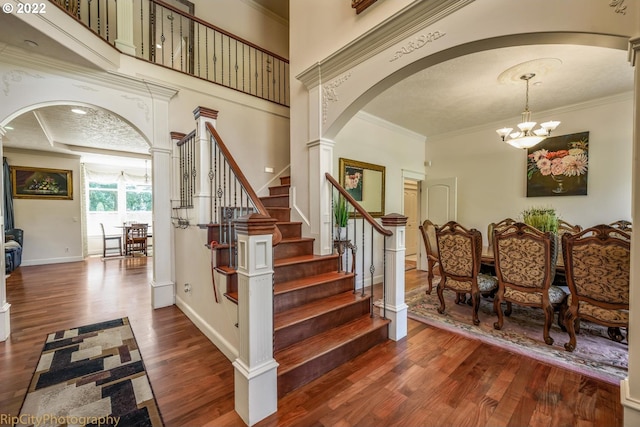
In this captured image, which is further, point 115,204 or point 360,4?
point 115,204

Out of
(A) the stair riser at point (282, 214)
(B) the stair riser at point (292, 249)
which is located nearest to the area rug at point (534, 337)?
(B) the stair riser at point (292, 249)

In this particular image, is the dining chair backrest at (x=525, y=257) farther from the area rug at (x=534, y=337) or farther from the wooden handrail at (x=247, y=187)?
the wooden handrail at (x=247, y=187)

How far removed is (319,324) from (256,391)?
790 mm

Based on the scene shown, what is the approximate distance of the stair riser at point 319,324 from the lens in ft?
6.59

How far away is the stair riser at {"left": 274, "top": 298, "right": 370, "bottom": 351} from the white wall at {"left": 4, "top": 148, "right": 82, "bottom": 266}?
7.22 meters

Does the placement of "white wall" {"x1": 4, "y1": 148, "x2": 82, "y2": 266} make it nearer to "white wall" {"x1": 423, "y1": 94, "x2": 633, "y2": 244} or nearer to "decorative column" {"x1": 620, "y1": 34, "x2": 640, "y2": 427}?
"white wall" {"x1": 423, "y1": 94, "x2": 633, "y2": 244}

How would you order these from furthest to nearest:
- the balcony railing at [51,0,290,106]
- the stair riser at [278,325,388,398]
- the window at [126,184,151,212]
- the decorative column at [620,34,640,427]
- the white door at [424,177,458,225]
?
the window at [126,184,151,212], the white door at [424,177,458,225], the balcony railing at [51,0,290,106], the stair riser at [278,325,388,398], the decorative column at [620,34,640,427]

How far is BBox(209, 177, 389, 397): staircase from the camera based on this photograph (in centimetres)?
191

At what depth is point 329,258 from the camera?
2881 mm

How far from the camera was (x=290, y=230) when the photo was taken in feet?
10.7

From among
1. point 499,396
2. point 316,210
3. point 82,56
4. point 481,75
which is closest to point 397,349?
point 499,396

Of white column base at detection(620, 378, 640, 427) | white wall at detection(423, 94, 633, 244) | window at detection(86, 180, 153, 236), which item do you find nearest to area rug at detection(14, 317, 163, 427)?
white column base at detection(620, 378, 640, 427)

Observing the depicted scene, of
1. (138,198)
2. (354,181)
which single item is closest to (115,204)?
(138,198)

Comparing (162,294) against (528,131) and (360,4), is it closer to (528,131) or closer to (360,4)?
(360,4)
